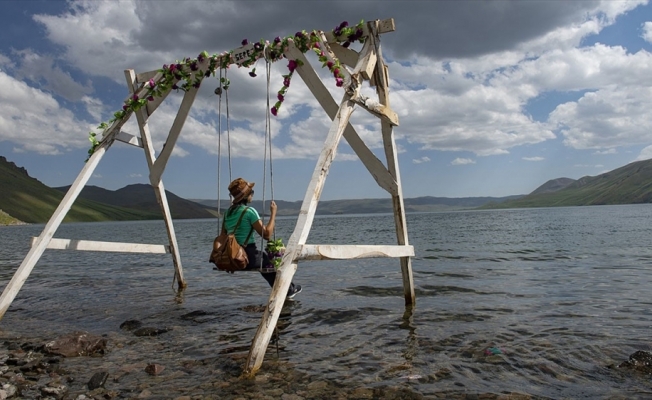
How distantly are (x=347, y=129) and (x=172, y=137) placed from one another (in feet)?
16.7

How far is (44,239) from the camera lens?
9.53 m

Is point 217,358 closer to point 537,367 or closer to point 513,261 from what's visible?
point 537,367

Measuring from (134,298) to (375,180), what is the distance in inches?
315

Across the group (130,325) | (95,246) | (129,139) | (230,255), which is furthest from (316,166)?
(95,246)

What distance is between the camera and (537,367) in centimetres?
644

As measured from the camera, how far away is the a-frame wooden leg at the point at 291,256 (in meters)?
5.92

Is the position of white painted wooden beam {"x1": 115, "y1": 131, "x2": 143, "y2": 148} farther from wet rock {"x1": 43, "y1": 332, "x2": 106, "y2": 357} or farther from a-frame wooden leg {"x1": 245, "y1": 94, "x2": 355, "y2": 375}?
a-frame wooden leg {"x1": 245, "y1": 94, "x2": 355, "y2": 375}

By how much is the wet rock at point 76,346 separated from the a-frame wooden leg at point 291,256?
317 centimetres

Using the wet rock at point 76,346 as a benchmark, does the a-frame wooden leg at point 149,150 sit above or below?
above

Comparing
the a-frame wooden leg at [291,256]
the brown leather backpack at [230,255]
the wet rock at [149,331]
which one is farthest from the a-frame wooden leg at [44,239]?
the a-frame wooden leg at [291,256]

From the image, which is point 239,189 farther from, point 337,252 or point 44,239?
point 44,239

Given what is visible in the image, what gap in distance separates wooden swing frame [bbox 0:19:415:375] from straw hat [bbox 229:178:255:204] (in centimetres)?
216

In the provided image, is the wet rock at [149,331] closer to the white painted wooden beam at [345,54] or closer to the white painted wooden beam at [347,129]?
the white painted wooden beam at [347,129]

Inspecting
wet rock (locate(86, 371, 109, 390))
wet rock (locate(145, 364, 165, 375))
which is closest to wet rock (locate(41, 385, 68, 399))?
wet rock (locate(86, 371, 109, 390))
